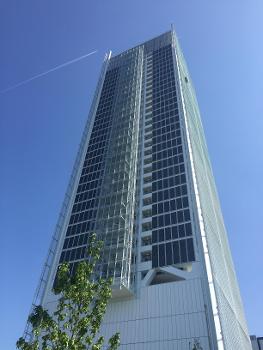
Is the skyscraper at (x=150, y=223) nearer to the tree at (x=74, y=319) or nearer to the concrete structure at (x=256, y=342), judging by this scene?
the concrete structure at (x=256, y=342)

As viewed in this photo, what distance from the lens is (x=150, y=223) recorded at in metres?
60.7

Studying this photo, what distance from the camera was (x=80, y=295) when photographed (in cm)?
1941

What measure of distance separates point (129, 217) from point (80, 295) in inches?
1652

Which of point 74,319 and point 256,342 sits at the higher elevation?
point 256,342

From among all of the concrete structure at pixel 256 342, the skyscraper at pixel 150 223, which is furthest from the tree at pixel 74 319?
the concrete structure at pixel 256 342

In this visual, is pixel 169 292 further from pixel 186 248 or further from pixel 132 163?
pixel 132 163

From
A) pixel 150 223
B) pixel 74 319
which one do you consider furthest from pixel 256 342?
pixel 74 319

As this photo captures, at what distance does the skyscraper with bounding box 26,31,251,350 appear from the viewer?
4578cm

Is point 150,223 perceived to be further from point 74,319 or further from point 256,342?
point 256,342

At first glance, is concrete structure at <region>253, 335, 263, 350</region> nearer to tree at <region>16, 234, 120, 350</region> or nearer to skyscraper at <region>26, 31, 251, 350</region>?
skyscraper at <region>26, 31, 251, 350</region>

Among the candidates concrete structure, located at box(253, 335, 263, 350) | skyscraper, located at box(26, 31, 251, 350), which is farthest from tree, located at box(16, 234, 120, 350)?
concrete structure, located at box(253, 335, 263, 350)

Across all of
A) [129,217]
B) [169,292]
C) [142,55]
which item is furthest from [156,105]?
[169,292]

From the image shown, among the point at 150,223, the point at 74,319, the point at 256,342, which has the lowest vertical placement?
the point at 74,319

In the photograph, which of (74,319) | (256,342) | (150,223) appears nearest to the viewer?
(74,319)
